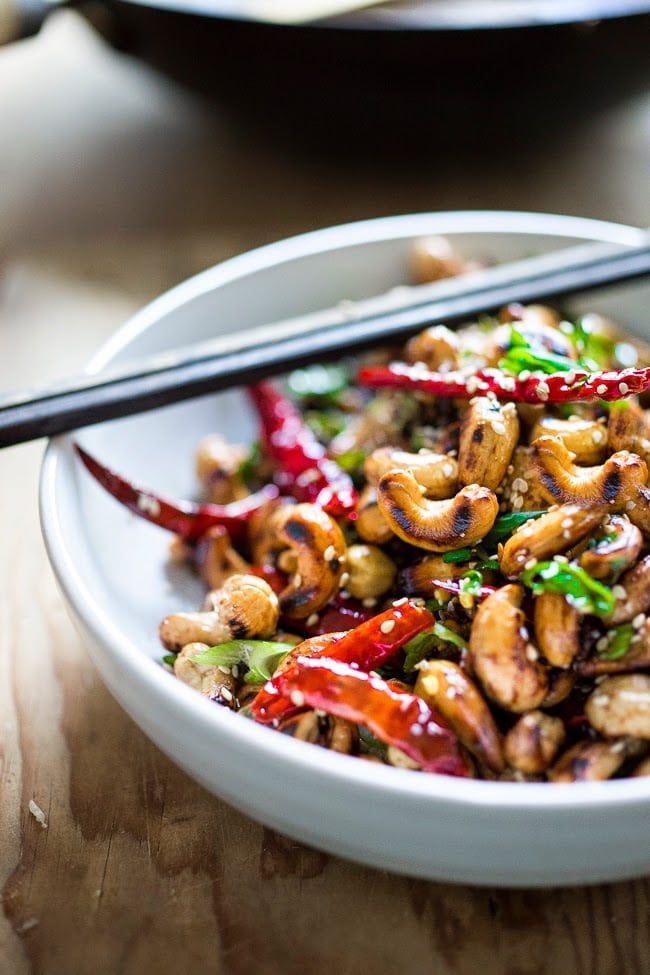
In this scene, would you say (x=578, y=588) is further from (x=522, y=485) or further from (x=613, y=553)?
(x=522, y=485)

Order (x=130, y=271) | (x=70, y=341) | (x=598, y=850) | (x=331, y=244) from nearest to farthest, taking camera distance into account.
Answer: (x=598, y=850) → (x=331, y=244) → (x=70, y=341) → (x=130, y=271)

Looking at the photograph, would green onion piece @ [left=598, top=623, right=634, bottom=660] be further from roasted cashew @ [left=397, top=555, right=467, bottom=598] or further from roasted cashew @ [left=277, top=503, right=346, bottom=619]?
roasted cashew @ [left=277, top=503, right=346, bottom=619]

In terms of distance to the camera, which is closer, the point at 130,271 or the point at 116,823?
the point at 116,823

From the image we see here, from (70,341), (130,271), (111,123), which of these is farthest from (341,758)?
(111,123)

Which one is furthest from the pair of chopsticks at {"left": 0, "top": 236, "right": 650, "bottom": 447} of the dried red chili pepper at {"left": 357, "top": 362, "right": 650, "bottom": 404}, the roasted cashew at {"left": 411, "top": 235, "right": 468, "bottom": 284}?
the dried red chili pepper at {"left": 357, "top": 362, "right": 650, "bottom": 404}

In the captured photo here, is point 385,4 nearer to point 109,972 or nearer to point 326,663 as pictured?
A: point 326,663

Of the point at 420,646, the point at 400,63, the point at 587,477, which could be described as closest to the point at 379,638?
the point at 420,646
